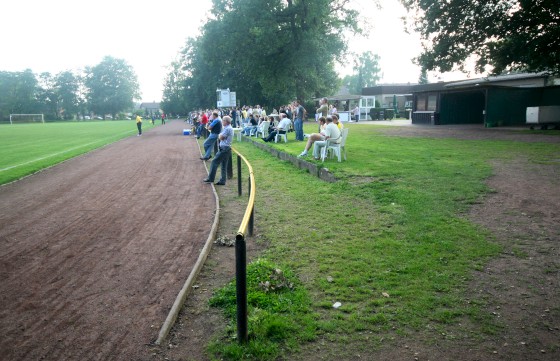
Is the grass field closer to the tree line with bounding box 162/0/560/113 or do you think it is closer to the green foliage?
the tree line with bounding box 162/0/560/113

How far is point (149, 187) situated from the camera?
1137cm

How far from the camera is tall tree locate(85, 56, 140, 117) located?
11708 cm

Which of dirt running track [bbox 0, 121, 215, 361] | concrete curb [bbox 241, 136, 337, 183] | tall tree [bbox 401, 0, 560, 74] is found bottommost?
dirt running track [bbox 0, 121, 215, 361]

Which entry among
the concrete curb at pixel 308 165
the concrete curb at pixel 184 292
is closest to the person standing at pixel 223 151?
the concrete curb at pixel 308 165

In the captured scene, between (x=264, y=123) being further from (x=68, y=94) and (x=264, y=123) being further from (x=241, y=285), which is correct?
(x=68, y=94)

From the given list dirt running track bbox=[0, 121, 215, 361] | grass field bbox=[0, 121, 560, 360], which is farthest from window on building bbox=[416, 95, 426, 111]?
dirt running track bbox=[0, 121, 215, 361]

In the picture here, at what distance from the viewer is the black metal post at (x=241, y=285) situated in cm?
340

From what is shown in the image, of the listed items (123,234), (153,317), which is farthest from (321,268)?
(123,234)

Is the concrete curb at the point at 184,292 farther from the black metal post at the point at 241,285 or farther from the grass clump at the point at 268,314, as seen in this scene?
the black metal post at the point at 241,285

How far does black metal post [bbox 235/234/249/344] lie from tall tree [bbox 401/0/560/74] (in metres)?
22.0

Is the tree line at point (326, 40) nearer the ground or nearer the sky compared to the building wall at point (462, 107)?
nearer the sky

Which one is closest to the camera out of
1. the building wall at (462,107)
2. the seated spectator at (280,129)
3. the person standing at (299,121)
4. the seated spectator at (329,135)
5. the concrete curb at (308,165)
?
the concrete curb at (308,165)

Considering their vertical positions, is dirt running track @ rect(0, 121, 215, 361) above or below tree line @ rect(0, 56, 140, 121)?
below

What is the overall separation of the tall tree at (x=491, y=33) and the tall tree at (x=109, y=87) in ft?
355
